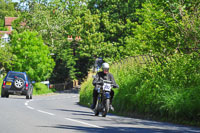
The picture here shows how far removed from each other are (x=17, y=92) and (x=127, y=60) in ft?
33.9

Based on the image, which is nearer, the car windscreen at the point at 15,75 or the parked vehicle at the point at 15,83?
the parked vehicle at the point at 15,83

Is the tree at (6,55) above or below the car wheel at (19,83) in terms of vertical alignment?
above

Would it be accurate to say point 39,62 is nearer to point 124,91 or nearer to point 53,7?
point 53,7

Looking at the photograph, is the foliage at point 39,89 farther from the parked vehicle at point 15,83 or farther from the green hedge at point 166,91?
the green hedge at point 166,91

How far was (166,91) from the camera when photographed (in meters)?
15.3

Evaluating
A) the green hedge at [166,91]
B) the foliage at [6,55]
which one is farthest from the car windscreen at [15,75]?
the foliage at [6,55]

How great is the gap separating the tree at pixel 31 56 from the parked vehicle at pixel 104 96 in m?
44.6

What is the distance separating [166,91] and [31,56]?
46.2 metres

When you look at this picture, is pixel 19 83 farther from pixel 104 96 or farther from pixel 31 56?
pixel 31 56

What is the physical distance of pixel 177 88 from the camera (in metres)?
15.0

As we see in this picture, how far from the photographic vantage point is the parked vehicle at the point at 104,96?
48.8ft

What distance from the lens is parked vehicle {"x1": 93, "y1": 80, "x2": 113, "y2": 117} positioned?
14.9 meters

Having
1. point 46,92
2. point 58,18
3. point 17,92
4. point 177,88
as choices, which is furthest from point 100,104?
point 58,18

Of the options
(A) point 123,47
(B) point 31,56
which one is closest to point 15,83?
(A) point 123,47
